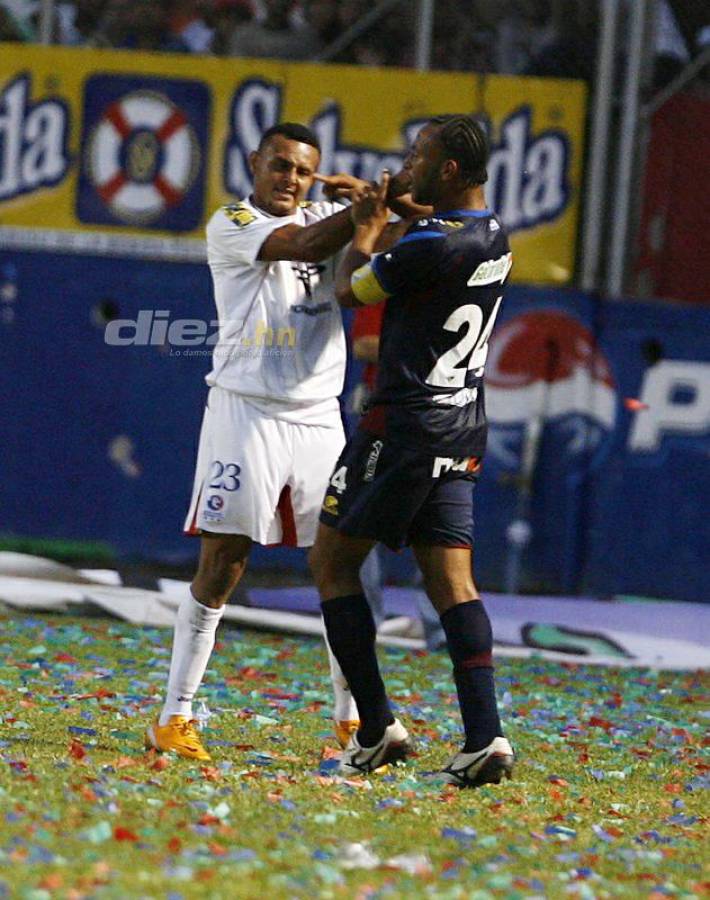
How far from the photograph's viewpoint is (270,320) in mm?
Result: 6406

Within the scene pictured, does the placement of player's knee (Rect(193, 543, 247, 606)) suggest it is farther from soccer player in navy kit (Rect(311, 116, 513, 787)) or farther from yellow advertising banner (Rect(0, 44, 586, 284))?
yellow advertising banner (Rect(0, 44, 586, 284))

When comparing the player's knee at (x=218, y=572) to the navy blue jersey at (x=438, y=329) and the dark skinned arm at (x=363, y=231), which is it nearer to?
the navy blue jersey at (x=438, y=329)

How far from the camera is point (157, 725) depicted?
6.35 meters

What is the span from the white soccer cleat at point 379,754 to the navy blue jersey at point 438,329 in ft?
3.15

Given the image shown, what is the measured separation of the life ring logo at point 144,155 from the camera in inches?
472

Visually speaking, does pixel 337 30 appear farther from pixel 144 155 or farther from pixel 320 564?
pixel 320 564

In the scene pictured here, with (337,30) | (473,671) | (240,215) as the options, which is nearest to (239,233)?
(240,215)

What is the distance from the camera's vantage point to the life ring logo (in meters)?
12.0

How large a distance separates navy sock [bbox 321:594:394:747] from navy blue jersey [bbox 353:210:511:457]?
0.62m

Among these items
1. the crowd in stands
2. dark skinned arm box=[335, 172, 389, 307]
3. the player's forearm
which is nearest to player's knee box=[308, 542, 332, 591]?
dark skinned arm box=[335, 172, 389, 307]

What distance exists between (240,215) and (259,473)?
0.92 m

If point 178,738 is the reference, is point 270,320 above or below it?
above

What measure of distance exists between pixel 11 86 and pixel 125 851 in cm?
846

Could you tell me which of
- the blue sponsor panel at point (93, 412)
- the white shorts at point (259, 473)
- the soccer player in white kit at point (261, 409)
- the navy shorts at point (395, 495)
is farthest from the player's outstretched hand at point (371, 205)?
the blue sponsor panel at point (93, 412)
